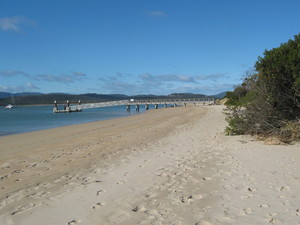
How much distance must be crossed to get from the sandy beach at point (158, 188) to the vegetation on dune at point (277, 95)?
104 centimetres

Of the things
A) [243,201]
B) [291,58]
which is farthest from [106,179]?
[291,58]

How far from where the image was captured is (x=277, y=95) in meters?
9.05

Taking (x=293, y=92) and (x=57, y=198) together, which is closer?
(x=57, y=198)

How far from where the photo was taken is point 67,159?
8.37 m

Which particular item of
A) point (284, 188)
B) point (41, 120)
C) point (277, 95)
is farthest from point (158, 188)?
point (41, 120)

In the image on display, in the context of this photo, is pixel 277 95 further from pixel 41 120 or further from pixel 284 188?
pixel 41 120

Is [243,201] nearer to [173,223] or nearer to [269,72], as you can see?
[173,223]

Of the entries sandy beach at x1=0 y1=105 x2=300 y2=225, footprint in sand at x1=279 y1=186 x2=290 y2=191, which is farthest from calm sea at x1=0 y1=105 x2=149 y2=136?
footprint in sand at x1=279 y1=186 x2=290 y2=191

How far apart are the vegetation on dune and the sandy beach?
1045 millimetres

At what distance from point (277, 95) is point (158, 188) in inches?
240

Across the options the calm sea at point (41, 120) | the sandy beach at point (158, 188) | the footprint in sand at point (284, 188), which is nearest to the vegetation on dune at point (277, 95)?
the sandy beach at point (158, 188)

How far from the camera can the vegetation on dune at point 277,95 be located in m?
8.49

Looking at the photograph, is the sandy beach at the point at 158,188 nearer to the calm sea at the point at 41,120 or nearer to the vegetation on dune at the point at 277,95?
the vegetation on dune at the point at 277,95

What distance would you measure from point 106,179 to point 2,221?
2228 millimetres
